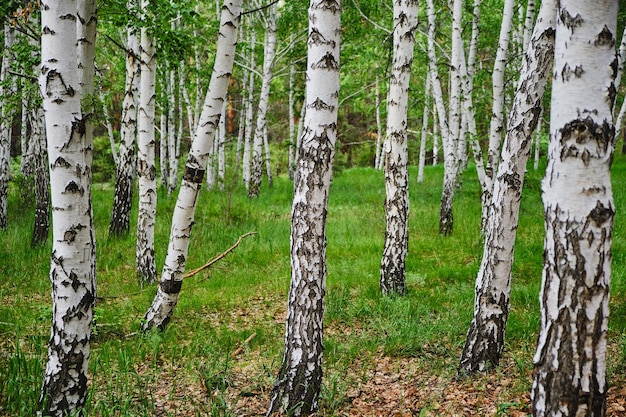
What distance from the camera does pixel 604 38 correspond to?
2.21m

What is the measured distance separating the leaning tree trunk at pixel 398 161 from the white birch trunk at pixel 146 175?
336 centimetres

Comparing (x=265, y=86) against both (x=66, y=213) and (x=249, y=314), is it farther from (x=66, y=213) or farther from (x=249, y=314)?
(x=66, y=213)

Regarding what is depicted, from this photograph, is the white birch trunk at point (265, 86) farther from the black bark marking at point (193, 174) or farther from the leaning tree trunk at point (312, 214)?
the leaning tree trunk at point (312, 214)

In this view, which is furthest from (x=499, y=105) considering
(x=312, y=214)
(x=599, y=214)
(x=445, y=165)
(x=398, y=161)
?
(x=599, y=214)

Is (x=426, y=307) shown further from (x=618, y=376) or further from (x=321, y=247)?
(x=321, y=247)

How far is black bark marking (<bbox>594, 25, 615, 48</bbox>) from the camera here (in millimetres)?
2197

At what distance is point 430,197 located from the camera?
14.6 metres

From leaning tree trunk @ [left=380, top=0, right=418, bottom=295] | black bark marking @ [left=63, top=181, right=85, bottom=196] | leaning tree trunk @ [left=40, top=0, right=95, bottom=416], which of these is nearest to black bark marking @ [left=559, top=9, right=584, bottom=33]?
→ leaning tree trunk @ [left=40, top=0, right=95, bottom=416]

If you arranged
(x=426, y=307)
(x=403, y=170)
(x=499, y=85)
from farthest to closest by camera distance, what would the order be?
(x=499, y=85), (x=403, y=170), (x=426, y=307)

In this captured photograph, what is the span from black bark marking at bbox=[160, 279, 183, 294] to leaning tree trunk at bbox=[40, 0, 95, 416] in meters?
1.94

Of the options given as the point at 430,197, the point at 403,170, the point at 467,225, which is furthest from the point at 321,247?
the point at 430,197

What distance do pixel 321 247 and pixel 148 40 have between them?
16.0 feet

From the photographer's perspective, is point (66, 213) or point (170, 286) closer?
point (66, 213)

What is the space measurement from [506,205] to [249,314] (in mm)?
3521
